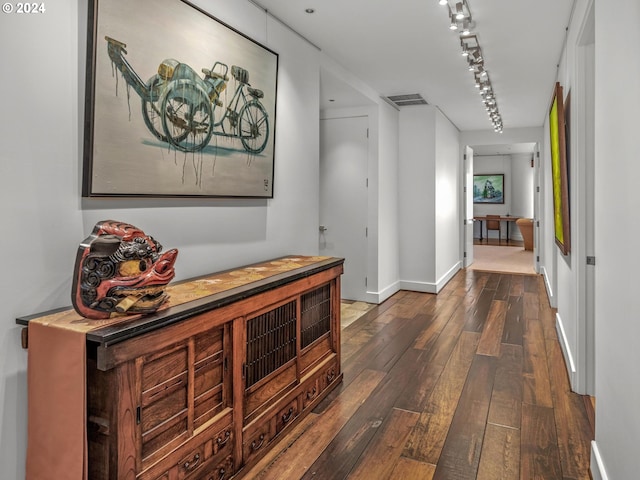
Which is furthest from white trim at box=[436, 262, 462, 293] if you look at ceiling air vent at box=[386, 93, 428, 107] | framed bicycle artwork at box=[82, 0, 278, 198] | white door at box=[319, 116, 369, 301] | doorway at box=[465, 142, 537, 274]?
doorway at box=[465, 142, 537, 274]

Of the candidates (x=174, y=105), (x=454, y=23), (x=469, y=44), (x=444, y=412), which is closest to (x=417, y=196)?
(x=469, y=44)

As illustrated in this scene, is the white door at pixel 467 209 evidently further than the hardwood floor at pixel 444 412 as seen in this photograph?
Yes

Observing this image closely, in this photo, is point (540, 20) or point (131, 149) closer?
point (131, 149)

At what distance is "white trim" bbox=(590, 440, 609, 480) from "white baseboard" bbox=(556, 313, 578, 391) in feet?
3.29

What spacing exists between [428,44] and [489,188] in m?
10.6

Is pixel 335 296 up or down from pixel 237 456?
up

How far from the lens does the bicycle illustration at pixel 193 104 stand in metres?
1.98

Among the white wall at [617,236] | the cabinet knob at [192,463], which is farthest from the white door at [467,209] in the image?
the cabinet knob at [192,463]

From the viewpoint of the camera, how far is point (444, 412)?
2641mm

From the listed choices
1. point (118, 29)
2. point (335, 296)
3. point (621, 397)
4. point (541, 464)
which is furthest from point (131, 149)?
point (541, 464)

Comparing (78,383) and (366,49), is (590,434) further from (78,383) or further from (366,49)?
(366,49)

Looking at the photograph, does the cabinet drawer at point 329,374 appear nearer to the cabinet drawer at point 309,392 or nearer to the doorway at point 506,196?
the cabinet drawer at point 309,392

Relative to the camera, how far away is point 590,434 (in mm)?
2377

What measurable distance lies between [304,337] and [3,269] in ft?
5.15
